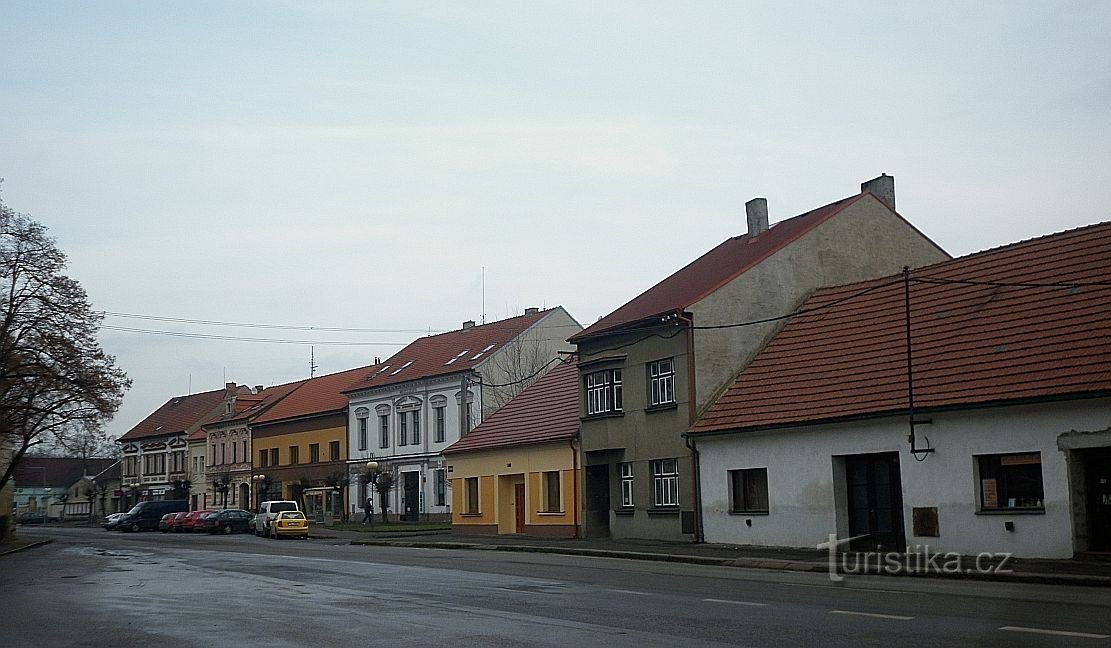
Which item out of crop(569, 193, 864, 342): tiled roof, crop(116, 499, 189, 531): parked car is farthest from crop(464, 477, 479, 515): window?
crop(116, 499, 189, 531): parked car

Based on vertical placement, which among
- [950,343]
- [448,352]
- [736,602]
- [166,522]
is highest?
[448,352]

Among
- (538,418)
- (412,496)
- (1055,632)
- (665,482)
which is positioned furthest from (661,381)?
(412,496)

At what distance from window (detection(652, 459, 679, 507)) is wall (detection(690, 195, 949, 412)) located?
2151 mm

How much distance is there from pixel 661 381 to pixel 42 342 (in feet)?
82.5

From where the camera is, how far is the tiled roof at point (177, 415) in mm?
95494

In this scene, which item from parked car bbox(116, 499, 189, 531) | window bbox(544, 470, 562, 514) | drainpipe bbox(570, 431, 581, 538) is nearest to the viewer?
drainpipe bbox(570, 431, 581, 538)

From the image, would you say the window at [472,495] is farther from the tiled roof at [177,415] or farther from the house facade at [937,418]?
the tiled roof at [177,415]

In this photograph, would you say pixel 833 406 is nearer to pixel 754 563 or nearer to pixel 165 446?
pixel 754 563

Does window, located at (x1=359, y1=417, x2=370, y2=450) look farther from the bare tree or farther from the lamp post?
the bare tree

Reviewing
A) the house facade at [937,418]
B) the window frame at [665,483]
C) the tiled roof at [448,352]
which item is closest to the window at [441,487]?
the tiled roof at [448,352]

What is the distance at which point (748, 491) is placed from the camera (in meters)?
31.6

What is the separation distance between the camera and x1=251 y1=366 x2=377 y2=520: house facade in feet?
238

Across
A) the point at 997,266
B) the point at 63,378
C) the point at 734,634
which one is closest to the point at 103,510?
the point at 63,378

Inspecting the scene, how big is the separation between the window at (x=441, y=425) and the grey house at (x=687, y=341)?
26.5 metres
